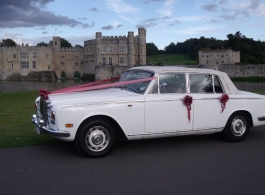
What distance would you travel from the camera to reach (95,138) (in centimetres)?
639

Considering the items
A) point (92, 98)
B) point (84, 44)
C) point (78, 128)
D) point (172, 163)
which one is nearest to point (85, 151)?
point (78, 128)

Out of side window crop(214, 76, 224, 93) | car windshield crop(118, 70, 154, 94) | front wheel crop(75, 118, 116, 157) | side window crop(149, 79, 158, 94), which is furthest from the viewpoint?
side window crop(214, 76, 224, 93)

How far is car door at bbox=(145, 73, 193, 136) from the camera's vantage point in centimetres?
678

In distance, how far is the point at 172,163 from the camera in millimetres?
6027

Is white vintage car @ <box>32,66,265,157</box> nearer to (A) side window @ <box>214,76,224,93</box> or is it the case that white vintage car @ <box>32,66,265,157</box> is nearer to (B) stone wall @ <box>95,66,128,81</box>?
(A) side window @ <box>214,76,224,93</box>

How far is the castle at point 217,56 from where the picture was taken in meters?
102

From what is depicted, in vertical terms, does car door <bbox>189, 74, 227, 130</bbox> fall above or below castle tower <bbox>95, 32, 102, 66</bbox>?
below

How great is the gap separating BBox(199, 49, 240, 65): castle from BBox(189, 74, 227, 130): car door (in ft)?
316

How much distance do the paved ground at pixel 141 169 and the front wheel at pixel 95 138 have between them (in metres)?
0.18

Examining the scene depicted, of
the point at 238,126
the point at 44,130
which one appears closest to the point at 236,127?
the point at 238,126

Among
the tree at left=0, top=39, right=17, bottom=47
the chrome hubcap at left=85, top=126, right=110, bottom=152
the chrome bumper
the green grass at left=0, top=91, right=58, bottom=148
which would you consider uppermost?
the tree at left=0, top=39, right=17, bottom=47

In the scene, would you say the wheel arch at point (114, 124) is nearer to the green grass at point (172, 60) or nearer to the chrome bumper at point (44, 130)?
the chrome bumper at point (44, 130)

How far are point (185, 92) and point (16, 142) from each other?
149 inches

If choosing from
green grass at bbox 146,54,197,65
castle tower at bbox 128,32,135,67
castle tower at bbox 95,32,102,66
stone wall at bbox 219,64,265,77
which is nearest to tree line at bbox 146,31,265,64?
green grass at bbox 146,54,197,65
